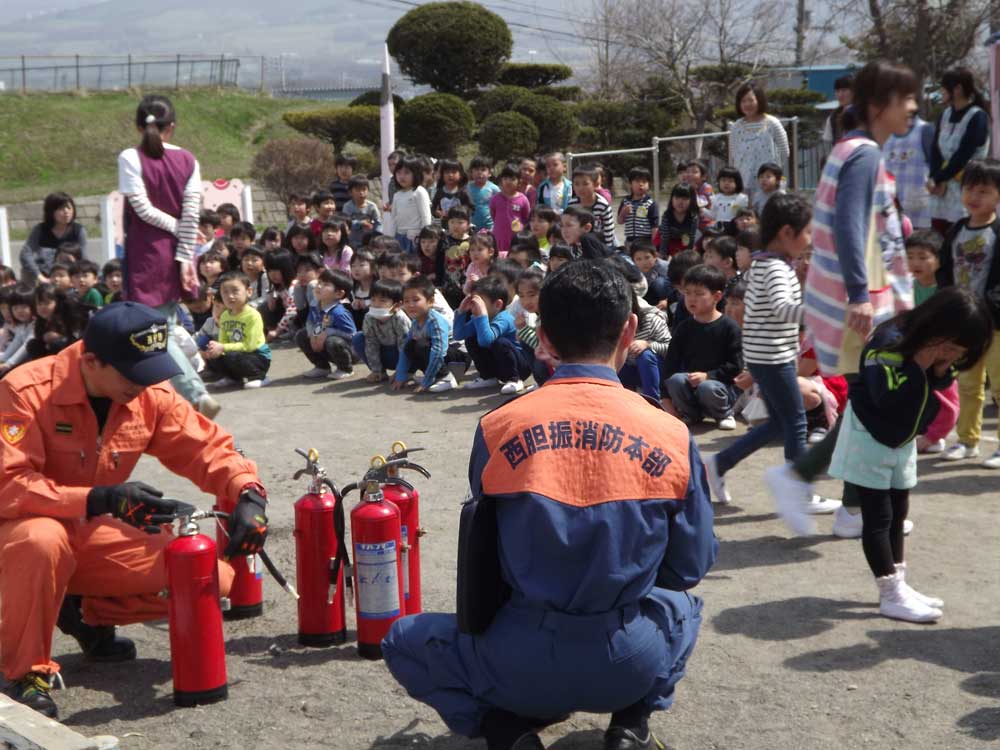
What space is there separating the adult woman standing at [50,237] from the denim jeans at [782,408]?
8.98 meters

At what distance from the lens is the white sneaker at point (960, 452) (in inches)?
276

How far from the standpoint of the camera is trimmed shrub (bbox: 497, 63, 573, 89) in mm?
30469

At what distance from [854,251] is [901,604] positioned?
4.62ft

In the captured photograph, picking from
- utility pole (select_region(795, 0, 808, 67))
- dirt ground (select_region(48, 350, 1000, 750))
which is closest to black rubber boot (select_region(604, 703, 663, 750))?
dirt ground (select_region(48, 350, 1000, 750))

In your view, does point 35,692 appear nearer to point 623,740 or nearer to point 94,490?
point 94,490

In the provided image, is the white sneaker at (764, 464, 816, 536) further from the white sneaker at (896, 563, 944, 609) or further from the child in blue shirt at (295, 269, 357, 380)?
the child in blue shirt at (295, 269, 357, 380)

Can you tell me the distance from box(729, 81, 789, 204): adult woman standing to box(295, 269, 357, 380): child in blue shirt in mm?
3936

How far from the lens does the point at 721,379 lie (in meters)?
7.75

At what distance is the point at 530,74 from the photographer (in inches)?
1216

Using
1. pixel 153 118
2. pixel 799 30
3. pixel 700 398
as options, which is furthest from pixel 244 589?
pixel 799 30

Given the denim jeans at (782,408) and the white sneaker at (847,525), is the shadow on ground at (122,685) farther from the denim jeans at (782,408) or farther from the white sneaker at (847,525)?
the white sneaker at (847,525)

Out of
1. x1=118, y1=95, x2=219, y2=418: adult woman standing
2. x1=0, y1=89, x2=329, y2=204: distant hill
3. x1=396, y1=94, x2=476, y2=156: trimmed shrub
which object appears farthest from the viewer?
x1=0, y1=89, x2=329, y2=204: distant hill

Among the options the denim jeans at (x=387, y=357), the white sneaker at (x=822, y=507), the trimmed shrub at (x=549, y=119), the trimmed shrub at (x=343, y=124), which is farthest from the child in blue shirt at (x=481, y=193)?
the trimmed shrub at (x=343, y=124)

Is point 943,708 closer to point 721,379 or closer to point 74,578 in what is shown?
point 74,578
